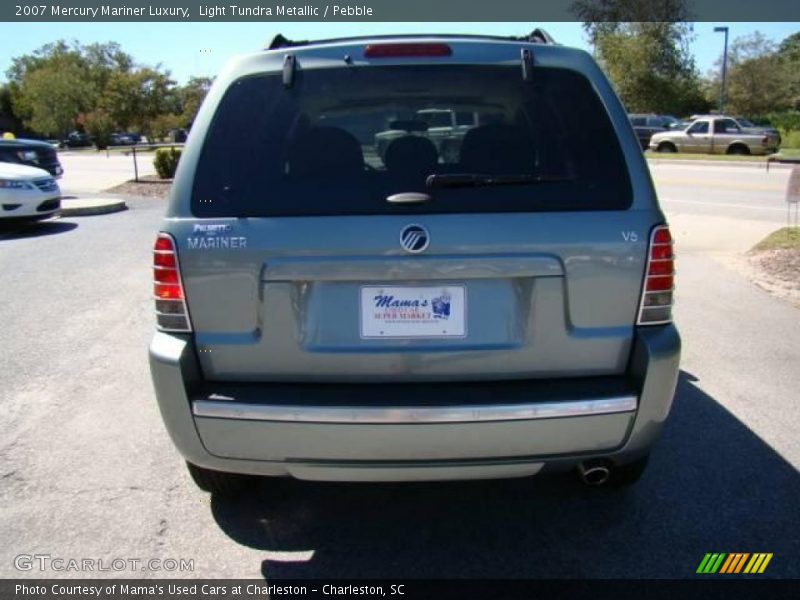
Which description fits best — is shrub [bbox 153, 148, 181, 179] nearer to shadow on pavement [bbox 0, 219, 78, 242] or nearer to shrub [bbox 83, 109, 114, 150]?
shadow on pavement [bbox 0, 219, 78, 242]

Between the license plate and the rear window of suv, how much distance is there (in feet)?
0.96

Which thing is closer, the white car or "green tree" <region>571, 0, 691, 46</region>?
the white car

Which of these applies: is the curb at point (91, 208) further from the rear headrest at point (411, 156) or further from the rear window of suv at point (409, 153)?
the rear headrest at point (411, 156)

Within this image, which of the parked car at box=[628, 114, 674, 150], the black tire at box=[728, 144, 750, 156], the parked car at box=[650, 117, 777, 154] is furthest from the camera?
the parked car at box=[628, 114, 674, 150]

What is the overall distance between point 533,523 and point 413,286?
1338 mm

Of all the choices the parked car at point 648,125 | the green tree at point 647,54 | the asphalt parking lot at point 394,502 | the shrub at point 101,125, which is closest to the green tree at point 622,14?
the green tree at point 647,54

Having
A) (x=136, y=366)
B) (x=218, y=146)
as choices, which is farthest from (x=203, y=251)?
(x=136, y=366)

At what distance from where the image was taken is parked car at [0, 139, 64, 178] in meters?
16.6

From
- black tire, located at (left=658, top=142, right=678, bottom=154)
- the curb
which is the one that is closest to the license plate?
the curb

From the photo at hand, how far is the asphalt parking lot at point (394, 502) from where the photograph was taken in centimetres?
296

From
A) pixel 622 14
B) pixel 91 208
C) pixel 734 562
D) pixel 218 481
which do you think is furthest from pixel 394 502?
pixel 622 14

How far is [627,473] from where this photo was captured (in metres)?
3.30

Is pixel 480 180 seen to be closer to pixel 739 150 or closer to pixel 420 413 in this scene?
pixel 420 413

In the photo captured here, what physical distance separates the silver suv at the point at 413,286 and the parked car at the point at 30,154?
52.5 ft
